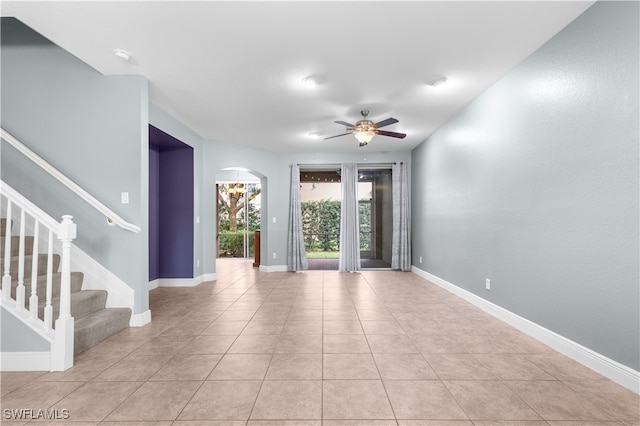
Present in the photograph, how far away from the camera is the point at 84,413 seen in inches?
68.8

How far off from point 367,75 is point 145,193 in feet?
9.33

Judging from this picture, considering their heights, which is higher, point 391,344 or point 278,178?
point 278,178

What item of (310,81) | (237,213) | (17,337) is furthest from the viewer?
(237,213)

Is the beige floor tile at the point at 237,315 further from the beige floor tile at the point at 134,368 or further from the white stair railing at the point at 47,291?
the white stair railing at the point at 47,291

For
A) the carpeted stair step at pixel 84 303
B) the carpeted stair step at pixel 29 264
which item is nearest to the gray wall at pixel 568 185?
the carpeted stair step at pixel 84 303

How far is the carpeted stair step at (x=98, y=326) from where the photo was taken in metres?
2.57

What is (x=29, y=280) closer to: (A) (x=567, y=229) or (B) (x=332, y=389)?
(B) (x=332, y=389)

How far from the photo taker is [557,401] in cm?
185

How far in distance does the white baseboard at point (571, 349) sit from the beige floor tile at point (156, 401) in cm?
292

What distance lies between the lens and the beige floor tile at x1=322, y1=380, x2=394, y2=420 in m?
1.72

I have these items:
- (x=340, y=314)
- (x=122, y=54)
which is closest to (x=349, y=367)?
(x=340, y=314)

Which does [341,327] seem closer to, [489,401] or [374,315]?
[374,315]

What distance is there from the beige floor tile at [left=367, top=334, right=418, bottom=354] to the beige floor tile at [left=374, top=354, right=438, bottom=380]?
8 cm

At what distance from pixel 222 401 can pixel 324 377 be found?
710 mm
